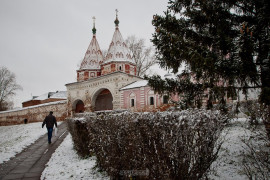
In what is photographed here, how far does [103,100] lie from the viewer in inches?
1092

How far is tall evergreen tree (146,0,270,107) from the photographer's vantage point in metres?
4.55

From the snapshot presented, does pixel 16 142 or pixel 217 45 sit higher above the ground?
pixel 217 45

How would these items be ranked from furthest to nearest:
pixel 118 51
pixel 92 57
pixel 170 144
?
pixel 92 57 < pixel 118 51 < pixel 170 144

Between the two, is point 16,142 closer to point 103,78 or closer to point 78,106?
point 103,78

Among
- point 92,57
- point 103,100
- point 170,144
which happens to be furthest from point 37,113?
point 170,144

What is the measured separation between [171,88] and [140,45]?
26918 millimetres

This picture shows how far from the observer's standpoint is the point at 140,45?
3192 cm

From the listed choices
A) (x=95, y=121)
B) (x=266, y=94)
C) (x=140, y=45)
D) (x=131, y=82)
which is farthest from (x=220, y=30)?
(x=140, y=45)

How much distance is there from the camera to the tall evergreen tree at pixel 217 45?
455 centimetres

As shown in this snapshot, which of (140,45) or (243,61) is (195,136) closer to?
(243,61)

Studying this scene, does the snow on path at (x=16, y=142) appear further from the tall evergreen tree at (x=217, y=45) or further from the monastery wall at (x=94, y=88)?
the monastery wall at (x=94, y=88)

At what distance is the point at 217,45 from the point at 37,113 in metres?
30.8

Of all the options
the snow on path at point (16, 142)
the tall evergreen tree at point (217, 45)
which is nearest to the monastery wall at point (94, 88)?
the snow on path at point (16, 142)

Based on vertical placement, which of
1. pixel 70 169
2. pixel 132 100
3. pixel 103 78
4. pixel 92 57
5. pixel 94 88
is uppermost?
pixel 92 57
